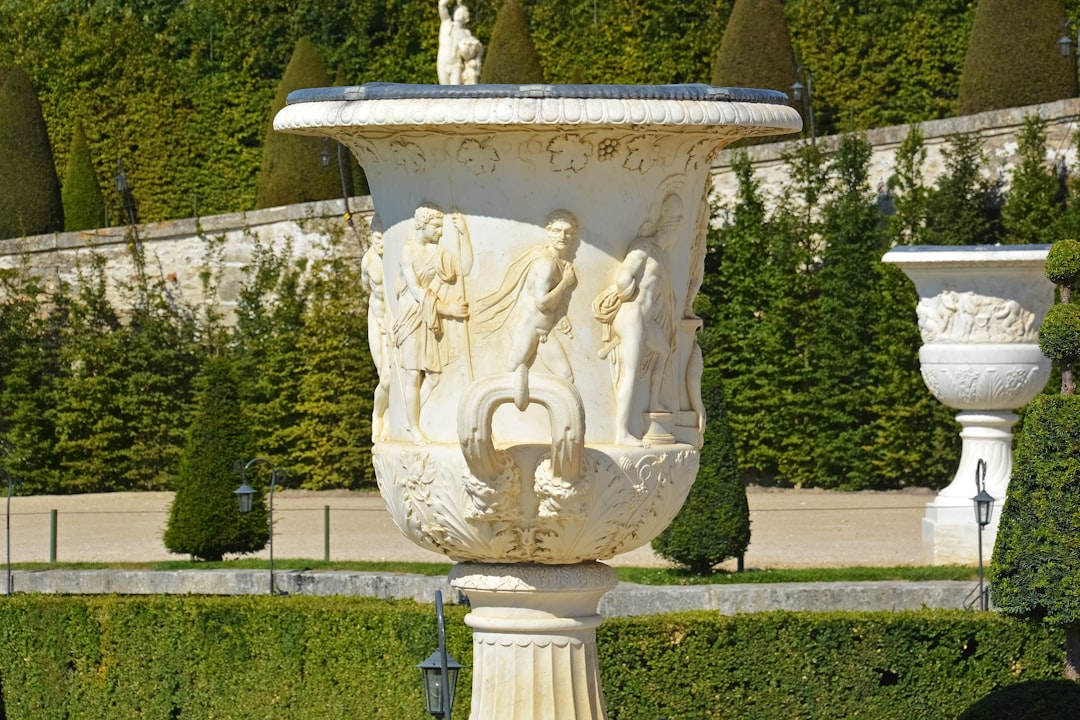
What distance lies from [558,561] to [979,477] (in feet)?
23.7

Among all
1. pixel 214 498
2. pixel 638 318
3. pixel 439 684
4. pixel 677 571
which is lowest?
pixel 677 571

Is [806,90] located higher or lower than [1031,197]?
higher

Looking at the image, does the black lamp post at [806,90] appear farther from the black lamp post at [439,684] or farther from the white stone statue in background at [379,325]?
the white stone statue in background at [379,325]

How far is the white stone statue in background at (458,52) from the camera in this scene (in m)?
19.2

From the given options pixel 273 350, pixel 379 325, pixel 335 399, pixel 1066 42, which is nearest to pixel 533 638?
pixel 379 325

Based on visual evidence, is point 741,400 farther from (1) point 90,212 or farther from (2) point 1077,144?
(1) point 90,212

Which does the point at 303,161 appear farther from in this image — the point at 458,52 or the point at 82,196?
the point at 82,196

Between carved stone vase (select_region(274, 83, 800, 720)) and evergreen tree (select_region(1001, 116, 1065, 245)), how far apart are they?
11791 mm

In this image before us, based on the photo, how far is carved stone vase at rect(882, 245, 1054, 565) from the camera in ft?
40.6

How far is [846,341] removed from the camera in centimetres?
1736

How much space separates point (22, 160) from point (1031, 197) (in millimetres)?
10472

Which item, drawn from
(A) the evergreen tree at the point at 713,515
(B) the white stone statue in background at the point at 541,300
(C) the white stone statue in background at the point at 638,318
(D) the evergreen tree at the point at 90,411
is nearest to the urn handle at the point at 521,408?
(B) the white stone statue in background at the point at 541,300

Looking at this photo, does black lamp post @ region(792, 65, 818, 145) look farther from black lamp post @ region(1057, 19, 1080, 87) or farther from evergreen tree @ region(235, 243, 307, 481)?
evergreen tree @ region(235, 243, 307, 481)

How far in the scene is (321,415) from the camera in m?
18.9
